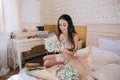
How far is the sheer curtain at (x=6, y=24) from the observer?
2.78 m

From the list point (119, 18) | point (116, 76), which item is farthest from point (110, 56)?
point (119, 18)

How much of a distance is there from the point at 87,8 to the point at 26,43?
180 cm

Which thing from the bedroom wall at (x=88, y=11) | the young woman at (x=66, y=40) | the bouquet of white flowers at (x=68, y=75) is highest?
the bedroom wall at (x=88, y=11)

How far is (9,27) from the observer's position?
9.63 ft

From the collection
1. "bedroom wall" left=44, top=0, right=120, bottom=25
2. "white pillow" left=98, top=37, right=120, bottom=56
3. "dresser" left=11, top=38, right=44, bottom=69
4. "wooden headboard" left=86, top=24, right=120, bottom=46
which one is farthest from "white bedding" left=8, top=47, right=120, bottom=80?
"dresser" left=11, top=38, right=44, bottom=69

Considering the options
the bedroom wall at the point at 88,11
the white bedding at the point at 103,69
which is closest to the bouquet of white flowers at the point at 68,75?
the white bedding at the point at 103,69

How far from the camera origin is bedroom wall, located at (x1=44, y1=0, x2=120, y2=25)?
2746mm

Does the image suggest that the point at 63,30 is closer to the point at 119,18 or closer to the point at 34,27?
the point at 119,18

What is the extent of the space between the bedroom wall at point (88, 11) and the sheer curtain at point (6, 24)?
3.83ft

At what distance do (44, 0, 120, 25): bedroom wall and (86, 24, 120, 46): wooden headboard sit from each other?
5.5 inches

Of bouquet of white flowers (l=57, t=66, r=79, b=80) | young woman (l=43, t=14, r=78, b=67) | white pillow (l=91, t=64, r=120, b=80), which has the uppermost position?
young woman (l=43, t=14, r=78, b=67)

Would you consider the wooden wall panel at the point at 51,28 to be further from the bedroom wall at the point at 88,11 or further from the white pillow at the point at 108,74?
the white pillow at the point at 108,74

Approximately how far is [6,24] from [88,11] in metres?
2.07

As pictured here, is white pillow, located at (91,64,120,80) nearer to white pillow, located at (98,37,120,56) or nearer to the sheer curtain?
white pillow, located at (98,37,120,56)
